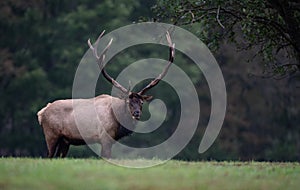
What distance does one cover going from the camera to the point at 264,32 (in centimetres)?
1848

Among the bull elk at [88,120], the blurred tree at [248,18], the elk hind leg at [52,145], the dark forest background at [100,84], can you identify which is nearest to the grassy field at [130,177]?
the bull elk at [88,120]

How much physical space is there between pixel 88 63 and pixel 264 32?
21.4 meters

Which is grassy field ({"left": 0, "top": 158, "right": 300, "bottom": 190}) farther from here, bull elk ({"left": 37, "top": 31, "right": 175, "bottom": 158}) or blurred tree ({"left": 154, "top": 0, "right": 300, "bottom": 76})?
blurred tree ({"left": 154, "top": 0, "right": 300, "bottom": 76})

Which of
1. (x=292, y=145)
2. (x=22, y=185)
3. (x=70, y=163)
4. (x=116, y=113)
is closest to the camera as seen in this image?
(x=22, y=185)

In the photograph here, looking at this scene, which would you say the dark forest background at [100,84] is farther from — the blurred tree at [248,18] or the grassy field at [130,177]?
the grassy field at [130,177]

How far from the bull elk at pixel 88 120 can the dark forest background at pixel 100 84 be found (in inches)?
729

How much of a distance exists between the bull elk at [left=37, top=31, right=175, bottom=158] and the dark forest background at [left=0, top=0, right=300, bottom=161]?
60.8 ft

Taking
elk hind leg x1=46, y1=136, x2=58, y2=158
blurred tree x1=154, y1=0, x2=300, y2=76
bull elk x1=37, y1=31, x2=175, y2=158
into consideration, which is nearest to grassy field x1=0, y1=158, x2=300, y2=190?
bull elk x1=37, y1=31, x2=175, y2=158

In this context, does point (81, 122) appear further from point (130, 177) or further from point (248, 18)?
point (130, 177)

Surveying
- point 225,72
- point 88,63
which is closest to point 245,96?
point 225,72

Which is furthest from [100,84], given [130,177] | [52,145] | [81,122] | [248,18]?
[130,177]

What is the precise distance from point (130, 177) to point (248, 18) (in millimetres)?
6020

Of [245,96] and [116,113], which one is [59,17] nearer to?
[245,96]

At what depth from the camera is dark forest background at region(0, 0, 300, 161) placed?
39031 millimetres
